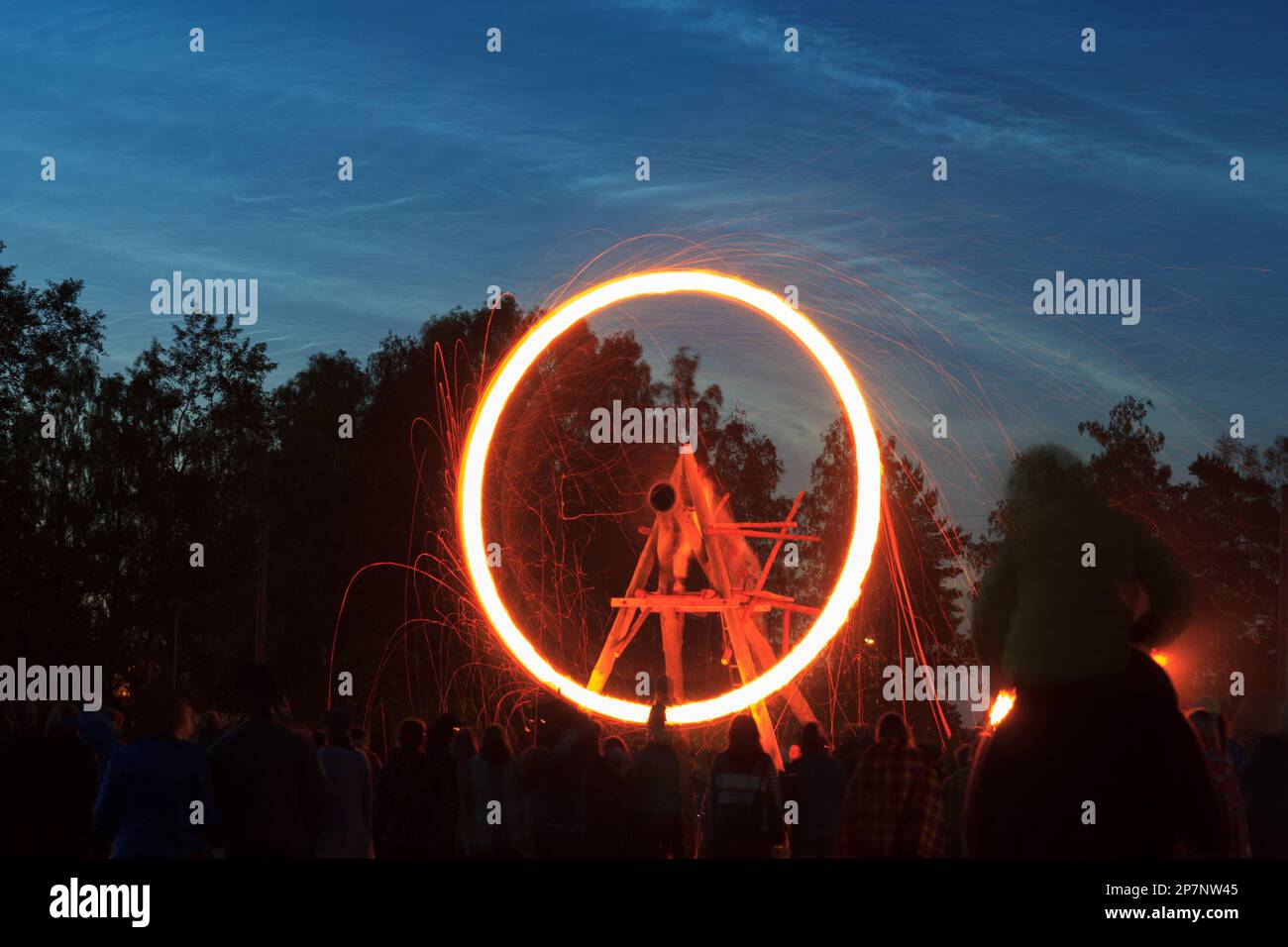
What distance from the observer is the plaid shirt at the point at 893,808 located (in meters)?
7.88

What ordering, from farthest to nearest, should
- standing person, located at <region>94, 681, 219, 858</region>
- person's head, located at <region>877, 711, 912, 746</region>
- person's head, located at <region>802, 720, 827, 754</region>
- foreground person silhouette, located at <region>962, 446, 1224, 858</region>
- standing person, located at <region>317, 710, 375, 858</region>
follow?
person's head, located at <region>802, 720, 827, 754</region> → standing person, located at <region>317, 710, 375, 858</region> → person's head, located at <region>877, 711, 912, 746</region> → standing person, located at <region>94, 681, 219, 858</region> → foreground person silhouette, located at <region>962, 446, 1224, 858</region>

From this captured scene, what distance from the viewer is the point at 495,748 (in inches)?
415

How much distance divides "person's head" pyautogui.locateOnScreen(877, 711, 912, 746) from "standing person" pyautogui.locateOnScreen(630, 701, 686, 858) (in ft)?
10.6

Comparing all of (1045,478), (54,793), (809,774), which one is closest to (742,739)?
(809,774)

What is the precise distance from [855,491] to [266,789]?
822cm

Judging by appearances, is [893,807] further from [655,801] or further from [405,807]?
[655,801]

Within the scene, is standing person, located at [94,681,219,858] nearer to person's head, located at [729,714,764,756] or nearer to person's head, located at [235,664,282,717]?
person's head, located at [235,664,282,717]

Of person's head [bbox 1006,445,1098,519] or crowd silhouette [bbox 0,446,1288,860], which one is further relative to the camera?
person's head [bbox 1006,445,1098,519]

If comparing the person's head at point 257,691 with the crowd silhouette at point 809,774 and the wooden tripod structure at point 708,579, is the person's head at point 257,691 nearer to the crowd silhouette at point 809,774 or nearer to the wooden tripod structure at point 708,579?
the crowd silhouette at point 809,774

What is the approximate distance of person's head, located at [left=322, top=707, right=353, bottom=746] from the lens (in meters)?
10.0

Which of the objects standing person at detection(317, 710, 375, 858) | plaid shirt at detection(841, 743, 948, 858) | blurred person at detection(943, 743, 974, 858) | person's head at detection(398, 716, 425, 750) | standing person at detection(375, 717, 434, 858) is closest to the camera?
plaid shirt at detection(841, 743, 948, 858)

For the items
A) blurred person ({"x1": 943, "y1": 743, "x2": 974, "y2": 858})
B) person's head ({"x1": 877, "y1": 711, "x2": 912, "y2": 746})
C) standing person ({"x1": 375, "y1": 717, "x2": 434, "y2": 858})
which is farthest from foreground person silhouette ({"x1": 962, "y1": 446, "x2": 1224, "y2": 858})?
standing person ({"x1": 375, "y1": 717, "x2": 434, "y2": 858})
